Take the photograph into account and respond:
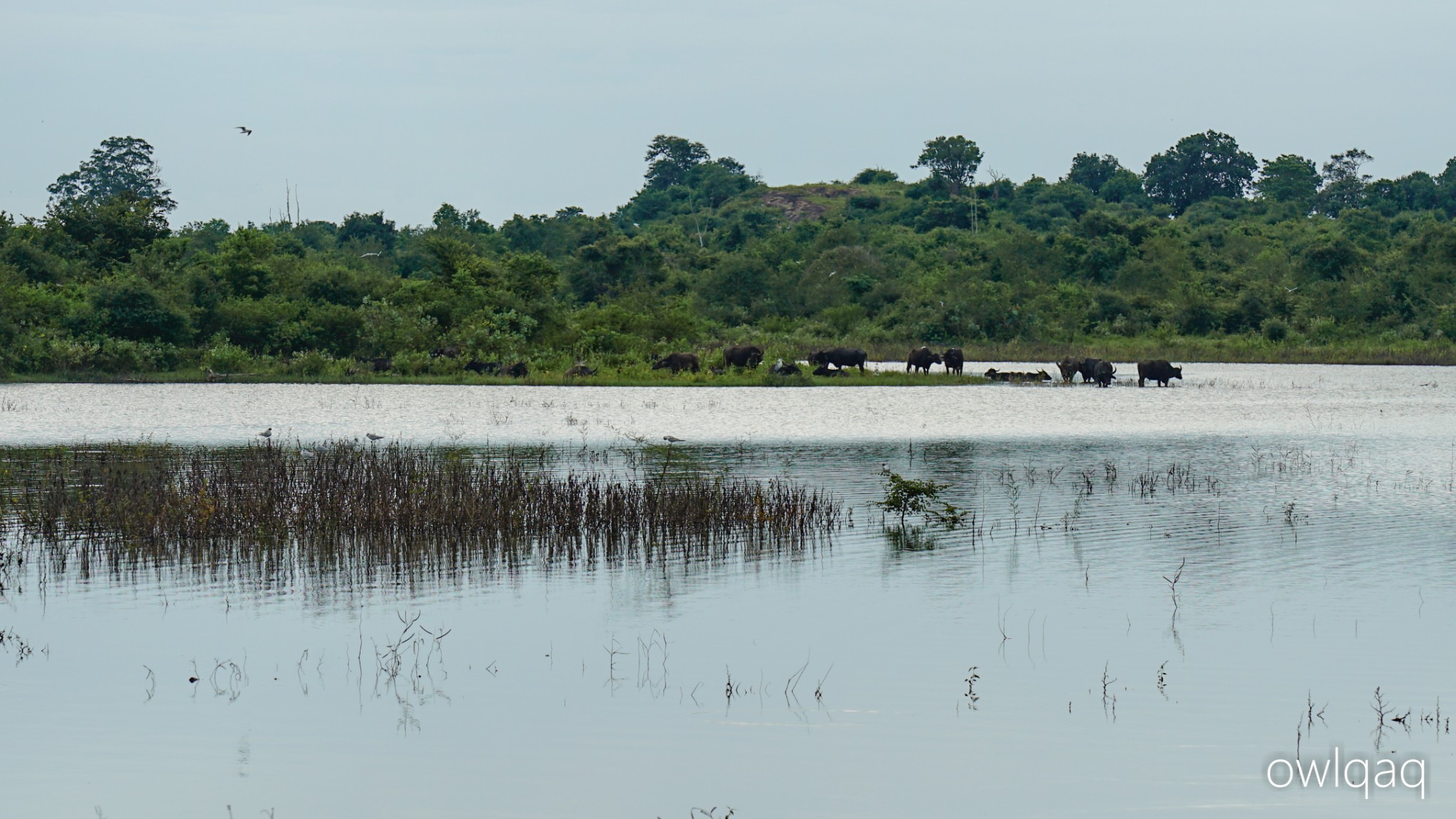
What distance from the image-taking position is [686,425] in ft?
89.9

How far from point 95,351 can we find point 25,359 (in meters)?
1.92

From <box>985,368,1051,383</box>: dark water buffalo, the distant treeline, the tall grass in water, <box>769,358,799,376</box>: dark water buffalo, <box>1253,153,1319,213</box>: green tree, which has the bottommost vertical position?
the tall grass in water

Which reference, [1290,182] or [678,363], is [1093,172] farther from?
[678,363]

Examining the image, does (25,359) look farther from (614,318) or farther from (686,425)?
(686,425)

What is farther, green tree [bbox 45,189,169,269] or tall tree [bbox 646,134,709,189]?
tall tree [bbox 646,134,709,189]

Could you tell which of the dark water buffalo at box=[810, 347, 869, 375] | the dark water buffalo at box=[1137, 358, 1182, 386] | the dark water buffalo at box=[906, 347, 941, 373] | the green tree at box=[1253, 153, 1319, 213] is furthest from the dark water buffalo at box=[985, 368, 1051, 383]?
the green tree at box=[1253, 153, 1319, 213]

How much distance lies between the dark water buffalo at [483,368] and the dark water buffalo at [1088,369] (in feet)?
60.6

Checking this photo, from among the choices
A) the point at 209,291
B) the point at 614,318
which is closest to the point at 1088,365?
the point at 614,318

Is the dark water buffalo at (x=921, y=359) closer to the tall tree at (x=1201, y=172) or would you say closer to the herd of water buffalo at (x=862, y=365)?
the herd of water buffalo at (x=862, y=365)

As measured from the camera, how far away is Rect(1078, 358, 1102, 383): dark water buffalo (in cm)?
4403

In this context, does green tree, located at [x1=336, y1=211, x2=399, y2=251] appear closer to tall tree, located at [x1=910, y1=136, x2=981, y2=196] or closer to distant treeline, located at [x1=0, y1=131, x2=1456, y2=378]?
distant treeline, located at [x1=0, y1=131, x2=1456, y2=378]

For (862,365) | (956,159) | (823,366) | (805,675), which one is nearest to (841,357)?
(862,365)

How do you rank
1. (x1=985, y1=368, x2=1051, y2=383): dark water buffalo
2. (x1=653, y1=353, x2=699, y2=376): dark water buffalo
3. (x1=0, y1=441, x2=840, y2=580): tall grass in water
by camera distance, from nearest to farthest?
(x1=0, y1=441, x2=840, y2=580): tall grass in water, (x1=653, y1=353, x2=699, y2=376): dark water buffalo, (x1=985, y1=368, x2=1051, y2=383): dark water buffalo

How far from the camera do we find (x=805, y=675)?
342 inches
